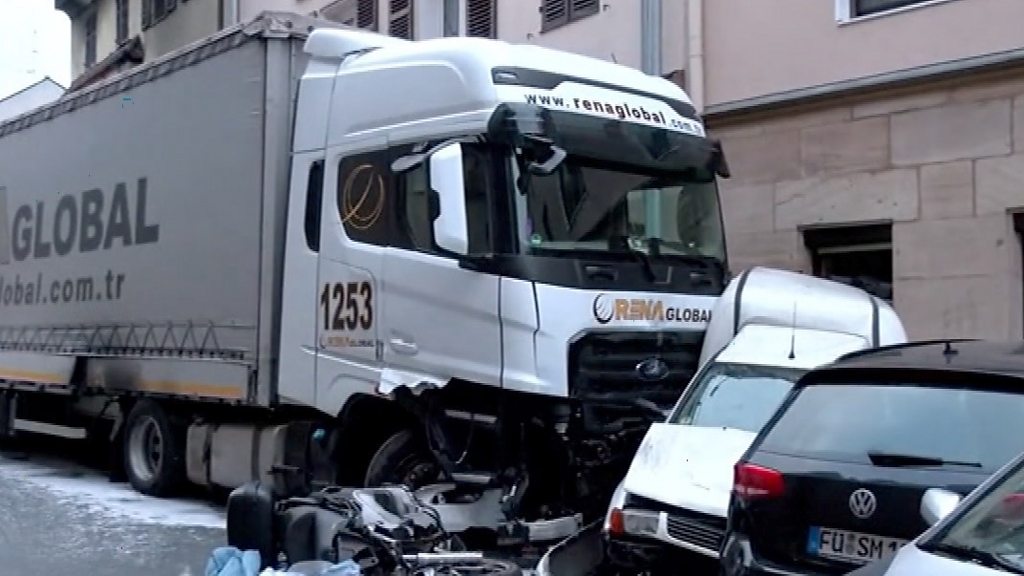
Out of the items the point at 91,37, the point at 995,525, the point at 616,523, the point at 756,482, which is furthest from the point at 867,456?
the point at 91,37

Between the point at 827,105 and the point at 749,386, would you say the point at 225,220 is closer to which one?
the point at 749,386

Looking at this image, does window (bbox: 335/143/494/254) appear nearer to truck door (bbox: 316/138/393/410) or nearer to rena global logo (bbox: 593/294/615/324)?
truck door (bbox: 316/138/393/410)

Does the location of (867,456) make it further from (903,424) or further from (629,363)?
(629,363)

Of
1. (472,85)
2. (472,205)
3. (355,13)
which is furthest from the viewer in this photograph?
(355,13)

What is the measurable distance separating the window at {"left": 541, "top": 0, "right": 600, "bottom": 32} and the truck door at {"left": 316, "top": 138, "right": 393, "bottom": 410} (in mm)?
6699

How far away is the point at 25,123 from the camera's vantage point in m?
14.2

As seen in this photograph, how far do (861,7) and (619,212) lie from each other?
5.02m

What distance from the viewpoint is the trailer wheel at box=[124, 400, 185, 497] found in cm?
1130

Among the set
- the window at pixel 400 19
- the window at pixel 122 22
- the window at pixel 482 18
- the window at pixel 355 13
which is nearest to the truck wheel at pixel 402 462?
the window at pixel 482 18

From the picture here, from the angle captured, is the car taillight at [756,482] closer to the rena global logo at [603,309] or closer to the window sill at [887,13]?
the rena global logo at [603,309]

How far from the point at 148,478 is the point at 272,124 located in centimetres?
376

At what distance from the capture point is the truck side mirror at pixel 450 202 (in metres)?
7.85

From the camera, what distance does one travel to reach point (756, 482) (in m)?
5.23

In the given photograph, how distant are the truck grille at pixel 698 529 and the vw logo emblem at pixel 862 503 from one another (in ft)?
5.10
